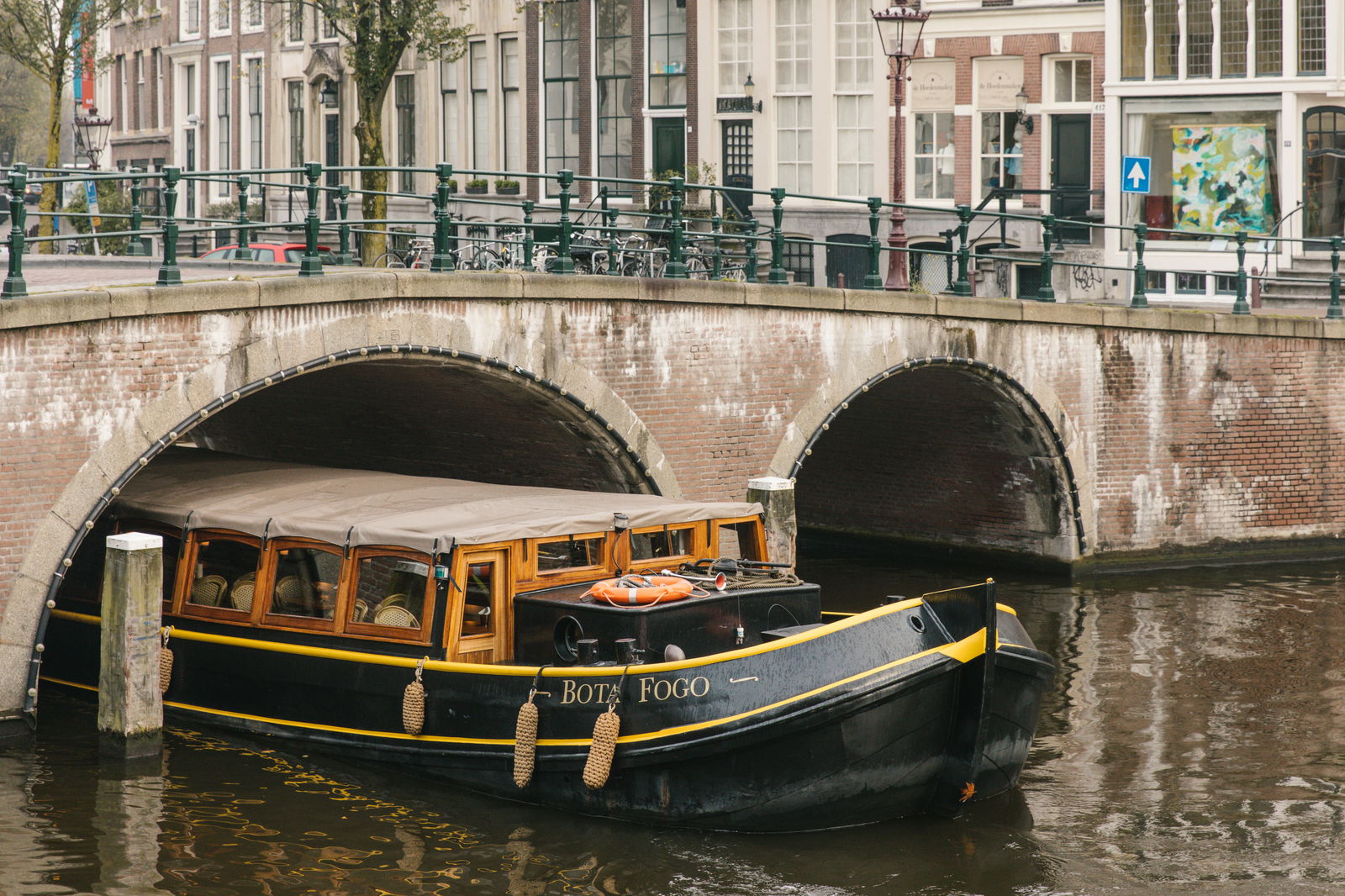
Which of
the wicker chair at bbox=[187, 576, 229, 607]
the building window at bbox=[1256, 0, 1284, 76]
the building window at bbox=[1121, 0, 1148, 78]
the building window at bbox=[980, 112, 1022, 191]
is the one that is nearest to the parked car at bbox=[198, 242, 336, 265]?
the building window at bbox=[980, 112, 1022, 191]

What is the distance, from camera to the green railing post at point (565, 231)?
15066 mm

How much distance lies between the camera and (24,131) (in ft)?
216

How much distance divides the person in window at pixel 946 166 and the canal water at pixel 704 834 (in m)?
15.1

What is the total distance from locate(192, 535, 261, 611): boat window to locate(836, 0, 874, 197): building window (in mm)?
17374

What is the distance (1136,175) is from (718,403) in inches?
412

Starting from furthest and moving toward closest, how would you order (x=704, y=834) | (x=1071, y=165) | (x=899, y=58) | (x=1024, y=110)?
(x=1071, y=165) < (x=1024, y=110) < (x=899, y=58) < (x=704, y=834)

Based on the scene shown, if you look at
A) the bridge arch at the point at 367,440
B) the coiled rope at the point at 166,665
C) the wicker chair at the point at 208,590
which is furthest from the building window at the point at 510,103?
the coiled rope at the point at 166,665

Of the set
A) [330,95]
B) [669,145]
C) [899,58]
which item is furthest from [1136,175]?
[330,95]

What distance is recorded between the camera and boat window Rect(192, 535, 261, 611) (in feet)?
43.6

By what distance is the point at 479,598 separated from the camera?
479 inches

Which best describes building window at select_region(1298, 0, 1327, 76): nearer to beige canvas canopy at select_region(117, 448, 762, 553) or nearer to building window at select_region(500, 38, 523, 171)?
building window at select_region(500, 38, 523, 171)

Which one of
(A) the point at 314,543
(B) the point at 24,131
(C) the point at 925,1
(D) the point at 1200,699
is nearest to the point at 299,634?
(A) the point at 314,543

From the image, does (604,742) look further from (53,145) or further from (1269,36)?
(53,145)

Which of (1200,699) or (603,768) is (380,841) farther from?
(1200,699)
